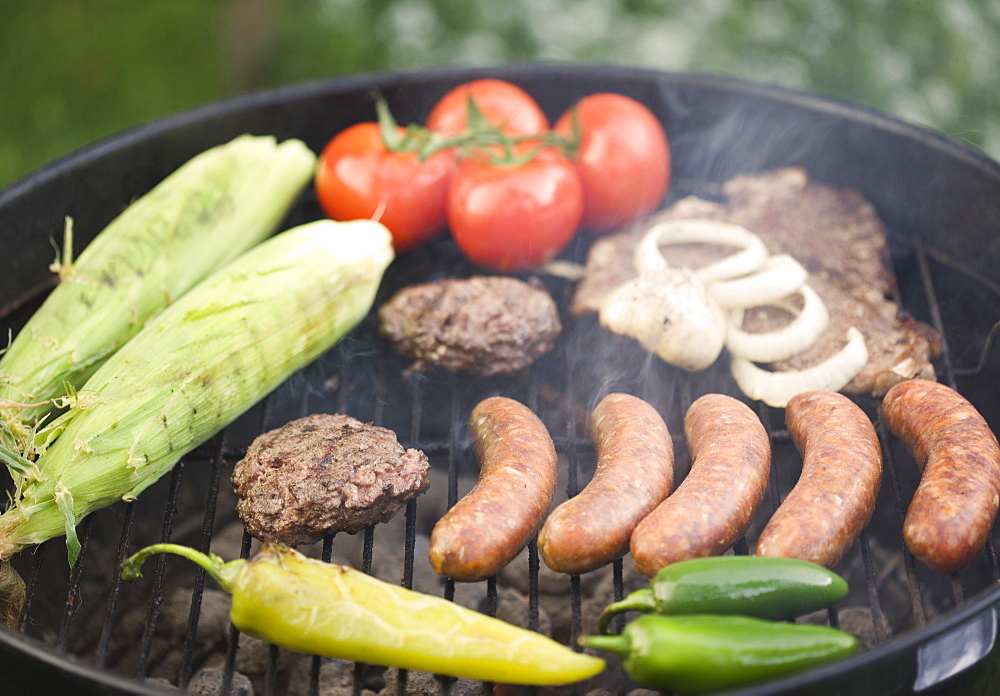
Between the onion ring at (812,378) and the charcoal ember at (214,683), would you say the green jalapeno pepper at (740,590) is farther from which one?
the charcoal ember at (214,683)

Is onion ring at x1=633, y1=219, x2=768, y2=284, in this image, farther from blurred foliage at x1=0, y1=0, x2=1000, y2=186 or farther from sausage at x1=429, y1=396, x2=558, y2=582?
blurred foliage at x1=0, y1=0, x2=1000, y2=186

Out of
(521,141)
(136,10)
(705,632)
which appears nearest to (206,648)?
(705,632)

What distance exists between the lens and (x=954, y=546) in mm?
2623

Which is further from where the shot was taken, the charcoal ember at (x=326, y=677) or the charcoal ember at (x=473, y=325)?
the charcoal ember at (x=473, y=325)

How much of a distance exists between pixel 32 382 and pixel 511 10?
490 centimetres

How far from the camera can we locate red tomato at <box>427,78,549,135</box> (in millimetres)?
4559

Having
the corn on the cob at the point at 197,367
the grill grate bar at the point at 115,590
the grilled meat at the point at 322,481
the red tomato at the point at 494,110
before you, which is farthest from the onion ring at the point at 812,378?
the grill grate bar at the point at 115,590

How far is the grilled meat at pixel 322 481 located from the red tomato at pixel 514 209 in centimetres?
128

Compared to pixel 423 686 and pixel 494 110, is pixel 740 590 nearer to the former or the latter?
pixel 423 686

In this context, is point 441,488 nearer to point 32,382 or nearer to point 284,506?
point 284,506

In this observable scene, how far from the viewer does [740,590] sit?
249 centimetres

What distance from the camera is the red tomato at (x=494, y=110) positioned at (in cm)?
456

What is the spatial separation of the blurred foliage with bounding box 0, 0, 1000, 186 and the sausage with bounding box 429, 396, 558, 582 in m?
4.34

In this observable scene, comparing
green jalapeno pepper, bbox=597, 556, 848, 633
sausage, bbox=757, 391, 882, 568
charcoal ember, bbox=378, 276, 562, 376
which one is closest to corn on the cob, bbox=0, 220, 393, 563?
charcoal ember, bbox=378, 276, 562, 376
